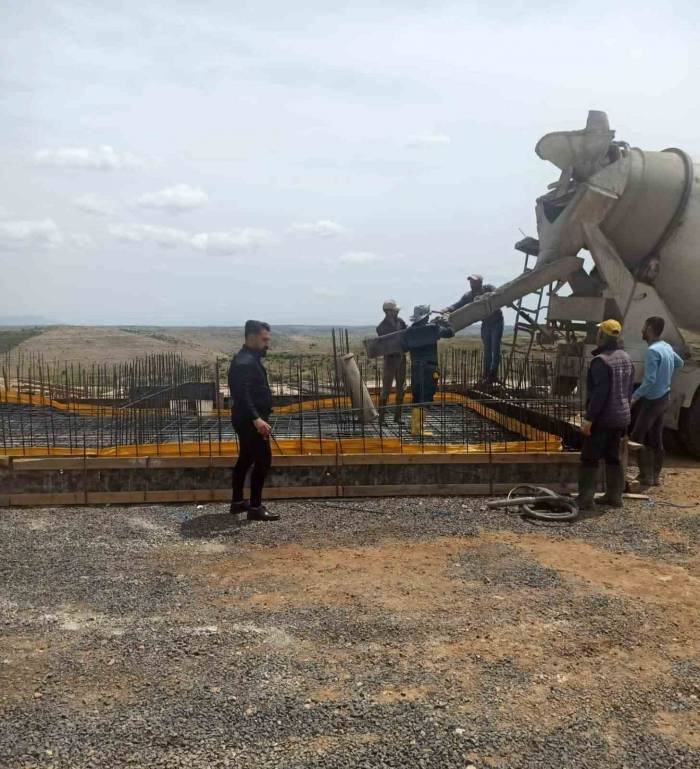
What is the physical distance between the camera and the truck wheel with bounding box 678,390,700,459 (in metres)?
8.15

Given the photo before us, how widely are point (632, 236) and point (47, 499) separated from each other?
7231 millimetres

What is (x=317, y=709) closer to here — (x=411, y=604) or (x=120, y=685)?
(x=120, y=685)

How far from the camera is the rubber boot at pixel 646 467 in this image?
6906mm

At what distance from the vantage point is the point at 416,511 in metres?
5.92

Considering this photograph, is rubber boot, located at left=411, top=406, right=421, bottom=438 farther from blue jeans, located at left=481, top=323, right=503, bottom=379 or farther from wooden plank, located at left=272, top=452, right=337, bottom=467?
blue jeans, located at left=481, top=323, right=503, bottom=379

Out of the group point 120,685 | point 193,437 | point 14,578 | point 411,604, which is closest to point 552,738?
point 411,604

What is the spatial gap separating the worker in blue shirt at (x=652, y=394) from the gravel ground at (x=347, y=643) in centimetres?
131

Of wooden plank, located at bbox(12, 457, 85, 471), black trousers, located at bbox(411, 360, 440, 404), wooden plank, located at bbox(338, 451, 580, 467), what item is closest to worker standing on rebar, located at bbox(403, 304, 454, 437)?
black trousers, located at bbox(411, 360, 440, 404)

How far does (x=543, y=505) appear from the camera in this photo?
6.10 meters

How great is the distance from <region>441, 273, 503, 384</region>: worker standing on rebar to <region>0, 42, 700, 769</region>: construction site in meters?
0.54

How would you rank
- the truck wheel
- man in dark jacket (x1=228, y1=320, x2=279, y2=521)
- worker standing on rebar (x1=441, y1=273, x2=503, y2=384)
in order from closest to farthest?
man in dark jacket (x1=228, y1=320, x2=279, y2=521)
the truck wheel
worker standing on rebar (x1=441, y1=273, x2=503, y2=384)

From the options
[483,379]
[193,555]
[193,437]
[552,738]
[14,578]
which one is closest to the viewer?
[552,738]

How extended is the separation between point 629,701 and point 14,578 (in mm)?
3614

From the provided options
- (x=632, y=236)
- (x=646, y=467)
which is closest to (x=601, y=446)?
(x=646, y=467)
